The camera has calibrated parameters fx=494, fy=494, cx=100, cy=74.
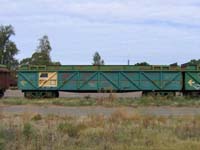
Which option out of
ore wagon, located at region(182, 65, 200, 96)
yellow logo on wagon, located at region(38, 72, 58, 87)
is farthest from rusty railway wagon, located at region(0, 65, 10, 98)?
ore wagon, located at region(182, 65, 200, 96)

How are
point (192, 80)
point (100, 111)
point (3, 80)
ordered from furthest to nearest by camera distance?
point (3, 80) → point (192, 80) → point (100, 111)

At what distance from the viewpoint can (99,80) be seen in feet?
124

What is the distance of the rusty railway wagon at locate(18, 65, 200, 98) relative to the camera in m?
37.8

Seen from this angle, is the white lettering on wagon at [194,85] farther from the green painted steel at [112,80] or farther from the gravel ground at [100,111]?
the gravel ground at [100,111]

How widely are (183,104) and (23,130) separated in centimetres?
1860

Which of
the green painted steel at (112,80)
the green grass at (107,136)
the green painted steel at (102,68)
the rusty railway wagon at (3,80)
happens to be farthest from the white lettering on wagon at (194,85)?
the green grass at (107,136)

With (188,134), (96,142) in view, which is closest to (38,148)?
(96,142)

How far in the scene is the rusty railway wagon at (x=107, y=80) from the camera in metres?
37.8

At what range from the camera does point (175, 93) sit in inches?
1515

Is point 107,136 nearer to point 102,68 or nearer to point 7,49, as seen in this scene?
point 102,68

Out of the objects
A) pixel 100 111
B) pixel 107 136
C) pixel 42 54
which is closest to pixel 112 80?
pixel 100 111

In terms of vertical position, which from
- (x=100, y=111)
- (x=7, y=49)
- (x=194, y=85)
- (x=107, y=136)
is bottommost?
(x=107, y=136)

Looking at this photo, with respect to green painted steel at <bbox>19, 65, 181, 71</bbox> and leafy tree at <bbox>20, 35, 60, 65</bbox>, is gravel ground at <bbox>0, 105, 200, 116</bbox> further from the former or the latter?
leafy tree at <bbox>20, 35, 60, 65</bbox>

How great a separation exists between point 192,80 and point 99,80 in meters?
7.15
